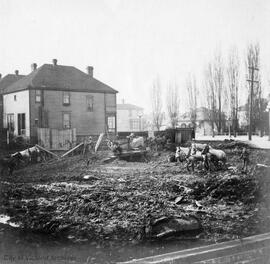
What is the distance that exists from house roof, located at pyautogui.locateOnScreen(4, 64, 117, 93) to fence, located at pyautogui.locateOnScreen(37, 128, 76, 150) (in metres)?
6.76

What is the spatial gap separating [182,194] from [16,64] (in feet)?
16.1

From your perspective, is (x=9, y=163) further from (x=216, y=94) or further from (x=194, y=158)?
(x=216, y=94)

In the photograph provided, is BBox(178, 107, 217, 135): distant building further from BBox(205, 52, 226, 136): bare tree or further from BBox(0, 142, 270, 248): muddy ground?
BBox(0, 142, 270, 248): muddy ground

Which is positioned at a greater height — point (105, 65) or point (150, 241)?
point (105, 65)

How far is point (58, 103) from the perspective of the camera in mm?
24031

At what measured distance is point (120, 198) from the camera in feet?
23.5

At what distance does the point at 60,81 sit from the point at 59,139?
9734 mm

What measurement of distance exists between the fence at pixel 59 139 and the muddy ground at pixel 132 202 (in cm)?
435

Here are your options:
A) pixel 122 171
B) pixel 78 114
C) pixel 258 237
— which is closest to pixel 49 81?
pixel 78 114

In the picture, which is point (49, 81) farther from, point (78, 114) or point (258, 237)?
point (258, 237)

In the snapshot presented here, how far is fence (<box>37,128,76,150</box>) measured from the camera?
15236 mm

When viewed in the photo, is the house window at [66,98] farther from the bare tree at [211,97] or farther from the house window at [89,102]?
the bare tree at [211,97]

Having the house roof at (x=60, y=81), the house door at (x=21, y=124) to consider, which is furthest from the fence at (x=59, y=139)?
the house roof at (x=60, y=81)

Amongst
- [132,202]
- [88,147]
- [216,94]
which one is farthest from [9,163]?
[216,94]
